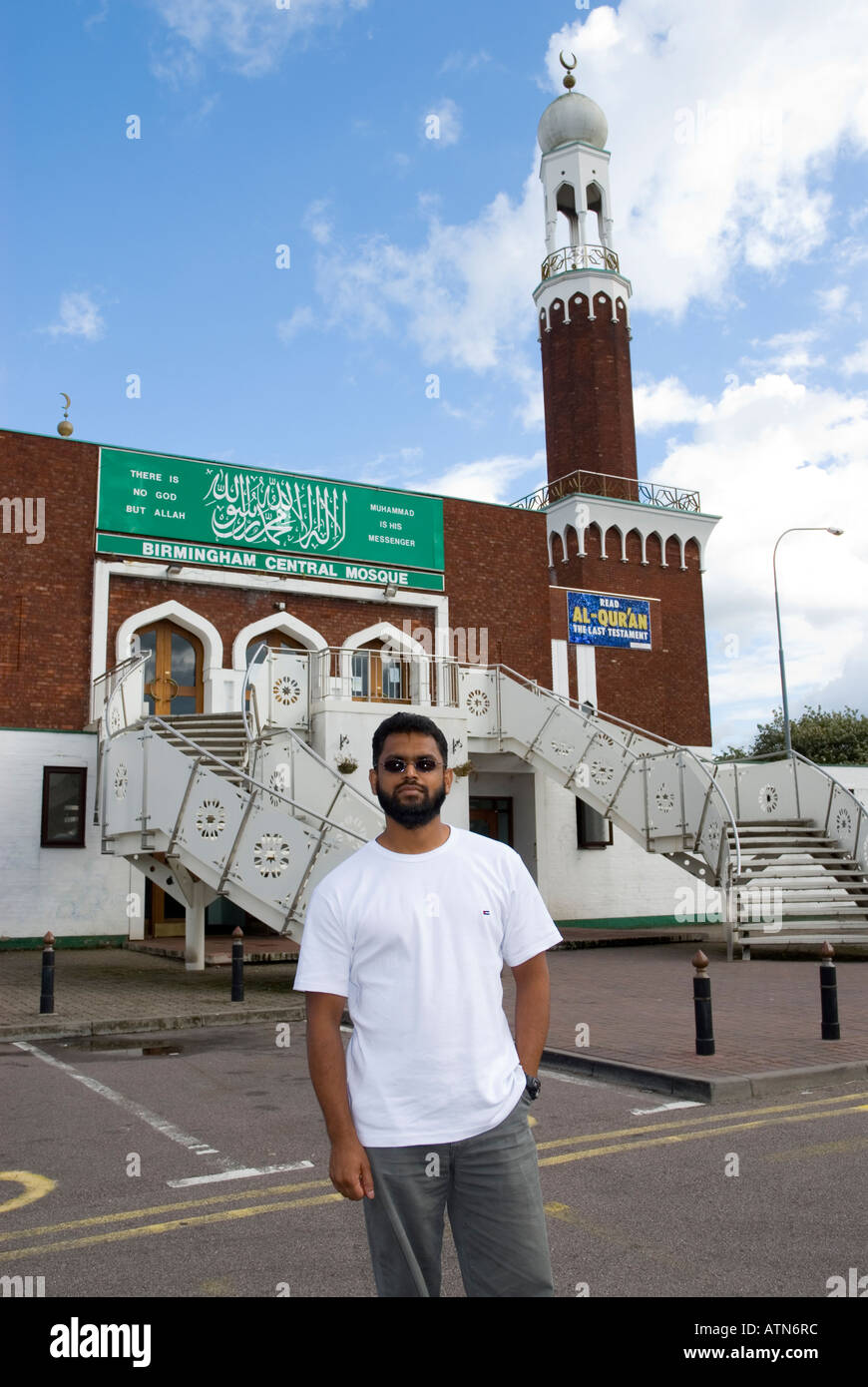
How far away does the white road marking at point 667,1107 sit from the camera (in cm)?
760

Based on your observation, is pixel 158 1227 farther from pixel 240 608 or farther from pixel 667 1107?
pixel 240 608

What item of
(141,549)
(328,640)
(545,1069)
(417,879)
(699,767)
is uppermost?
(141,549)

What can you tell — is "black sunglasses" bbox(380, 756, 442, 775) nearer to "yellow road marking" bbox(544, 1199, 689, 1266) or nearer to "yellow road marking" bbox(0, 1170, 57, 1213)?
"yellow road marking" bbox(544, 1199, 689, 1266)

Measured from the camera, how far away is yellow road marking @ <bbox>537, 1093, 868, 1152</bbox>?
6.87m

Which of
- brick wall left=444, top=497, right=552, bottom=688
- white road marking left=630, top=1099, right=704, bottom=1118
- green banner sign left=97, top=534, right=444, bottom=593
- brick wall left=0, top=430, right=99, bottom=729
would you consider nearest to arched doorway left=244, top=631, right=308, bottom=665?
green banner sign left=97, top=534, right=444, bottom=593

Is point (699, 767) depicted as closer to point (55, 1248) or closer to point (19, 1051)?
point (19, 1051)

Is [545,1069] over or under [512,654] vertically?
under

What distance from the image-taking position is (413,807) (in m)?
3.15

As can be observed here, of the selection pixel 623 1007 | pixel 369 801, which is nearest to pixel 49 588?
pixel 369 801

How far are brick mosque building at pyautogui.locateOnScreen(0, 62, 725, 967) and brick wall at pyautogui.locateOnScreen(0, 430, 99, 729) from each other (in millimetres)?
43

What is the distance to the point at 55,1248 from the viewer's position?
4910 mm

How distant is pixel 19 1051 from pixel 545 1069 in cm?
474

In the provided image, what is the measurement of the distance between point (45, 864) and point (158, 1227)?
15888 mm
